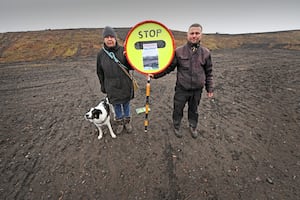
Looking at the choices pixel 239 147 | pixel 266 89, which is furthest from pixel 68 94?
pixel 266 89

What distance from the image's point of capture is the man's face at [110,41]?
2906 millimetres

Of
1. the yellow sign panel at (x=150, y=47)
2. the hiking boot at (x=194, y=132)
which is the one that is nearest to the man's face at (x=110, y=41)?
the yellow sign panel at (x=150, y=47)

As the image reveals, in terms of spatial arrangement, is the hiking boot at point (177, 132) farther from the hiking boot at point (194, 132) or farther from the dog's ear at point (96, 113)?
the dog's ear at point (96, 113)

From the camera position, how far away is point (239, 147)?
369 centimetres

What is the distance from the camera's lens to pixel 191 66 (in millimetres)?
3061

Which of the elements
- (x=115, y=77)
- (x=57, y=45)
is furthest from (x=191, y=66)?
(x=57, y=45)

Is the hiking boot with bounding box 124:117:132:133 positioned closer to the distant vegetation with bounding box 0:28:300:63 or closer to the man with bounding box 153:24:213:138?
the man with bounding box 153:24:213:138

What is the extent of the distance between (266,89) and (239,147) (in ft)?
15.2

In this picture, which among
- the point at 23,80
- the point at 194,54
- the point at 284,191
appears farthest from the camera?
the point at 23,80

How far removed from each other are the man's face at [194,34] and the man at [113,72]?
1.24 metres

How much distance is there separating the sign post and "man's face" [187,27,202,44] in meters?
0.32

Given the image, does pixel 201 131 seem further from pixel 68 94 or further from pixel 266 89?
pixel 68 94

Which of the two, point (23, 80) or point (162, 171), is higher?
point (23, 80)

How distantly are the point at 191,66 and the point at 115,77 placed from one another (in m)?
1.46
